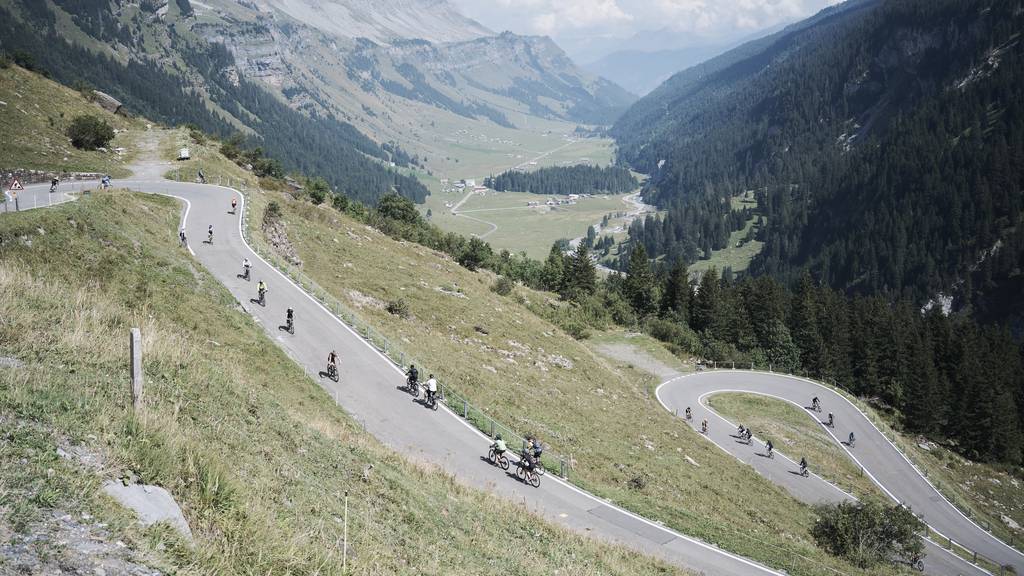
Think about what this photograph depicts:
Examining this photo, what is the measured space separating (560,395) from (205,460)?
3067 cm

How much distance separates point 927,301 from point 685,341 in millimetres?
140333

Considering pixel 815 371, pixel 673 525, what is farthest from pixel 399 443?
pixel 815 371

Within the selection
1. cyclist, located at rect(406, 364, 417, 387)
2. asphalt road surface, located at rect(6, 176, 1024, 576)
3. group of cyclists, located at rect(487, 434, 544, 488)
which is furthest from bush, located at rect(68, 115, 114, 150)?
group of cyclists, located at rect(487, 434, 544, 488)

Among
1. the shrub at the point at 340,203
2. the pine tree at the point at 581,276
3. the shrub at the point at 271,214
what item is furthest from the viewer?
the pine tree at the point at 581,276

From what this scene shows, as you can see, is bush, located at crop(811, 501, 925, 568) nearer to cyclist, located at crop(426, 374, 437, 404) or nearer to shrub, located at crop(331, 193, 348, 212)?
cyclist, located at crop(426, 374, 437, 404)

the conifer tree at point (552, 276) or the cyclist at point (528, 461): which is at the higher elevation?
the conifer tree at point (552, 276)

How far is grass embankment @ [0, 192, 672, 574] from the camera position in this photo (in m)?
7.82

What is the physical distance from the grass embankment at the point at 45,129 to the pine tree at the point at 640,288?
2848 inches

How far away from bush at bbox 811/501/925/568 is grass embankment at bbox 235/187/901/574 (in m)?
1.35

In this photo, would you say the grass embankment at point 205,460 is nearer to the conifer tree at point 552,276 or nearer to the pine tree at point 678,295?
the conifer tree at point 552,276

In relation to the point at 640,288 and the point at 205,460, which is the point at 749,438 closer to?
the point at 640,288

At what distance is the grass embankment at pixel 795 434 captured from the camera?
50.6 m

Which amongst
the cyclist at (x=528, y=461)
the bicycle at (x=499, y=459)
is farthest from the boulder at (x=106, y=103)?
the cyclist at (x=528, y=461)

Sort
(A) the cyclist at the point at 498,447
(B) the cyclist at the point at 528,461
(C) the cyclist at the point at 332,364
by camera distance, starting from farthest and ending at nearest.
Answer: (C) the cyclist at the point at 332,364 < (A) the cyclist at the point at 498,447 < (B) the cyclist at the point at 528,461
